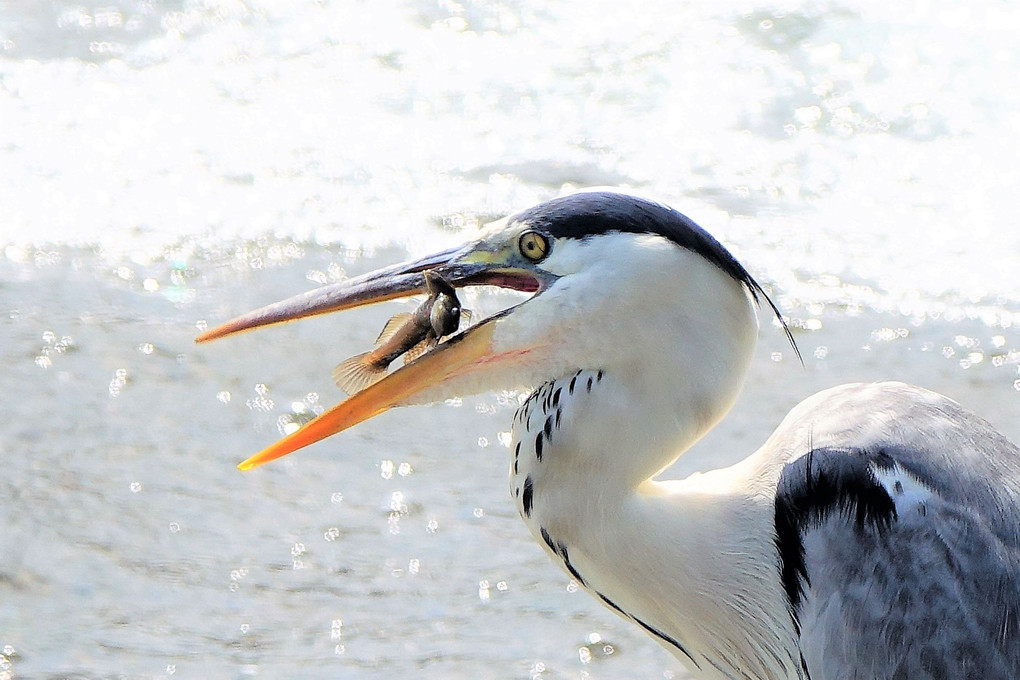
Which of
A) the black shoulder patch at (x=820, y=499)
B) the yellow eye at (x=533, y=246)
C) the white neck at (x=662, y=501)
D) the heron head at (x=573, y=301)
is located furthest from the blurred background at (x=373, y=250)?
the yellow eye at (x=533, y=246)

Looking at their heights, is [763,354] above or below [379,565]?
below

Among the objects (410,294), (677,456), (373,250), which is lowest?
(373,250)

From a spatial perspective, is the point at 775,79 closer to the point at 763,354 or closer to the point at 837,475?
the point at 763,354

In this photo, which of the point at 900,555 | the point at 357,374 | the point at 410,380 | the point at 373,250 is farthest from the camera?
the point at 373,250

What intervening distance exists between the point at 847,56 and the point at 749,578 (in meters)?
6.06

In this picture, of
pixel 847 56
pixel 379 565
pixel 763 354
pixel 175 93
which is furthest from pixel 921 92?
pixel 379 565

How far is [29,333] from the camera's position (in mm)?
4965

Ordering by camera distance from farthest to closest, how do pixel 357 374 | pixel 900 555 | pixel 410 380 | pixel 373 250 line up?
pixel 373 250 < pixel 357 374 < pixel 410 380 < pixel 900 555

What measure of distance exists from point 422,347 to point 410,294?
16 centimetres

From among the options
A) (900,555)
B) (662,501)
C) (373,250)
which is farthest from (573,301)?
(373,250)

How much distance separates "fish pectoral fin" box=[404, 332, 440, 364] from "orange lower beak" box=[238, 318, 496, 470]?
93mm

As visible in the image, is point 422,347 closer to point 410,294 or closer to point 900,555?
point 410,294

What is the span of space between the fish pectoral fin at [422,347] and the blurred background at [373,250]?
1.11m

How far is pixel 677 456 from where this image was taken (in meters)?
2.62
